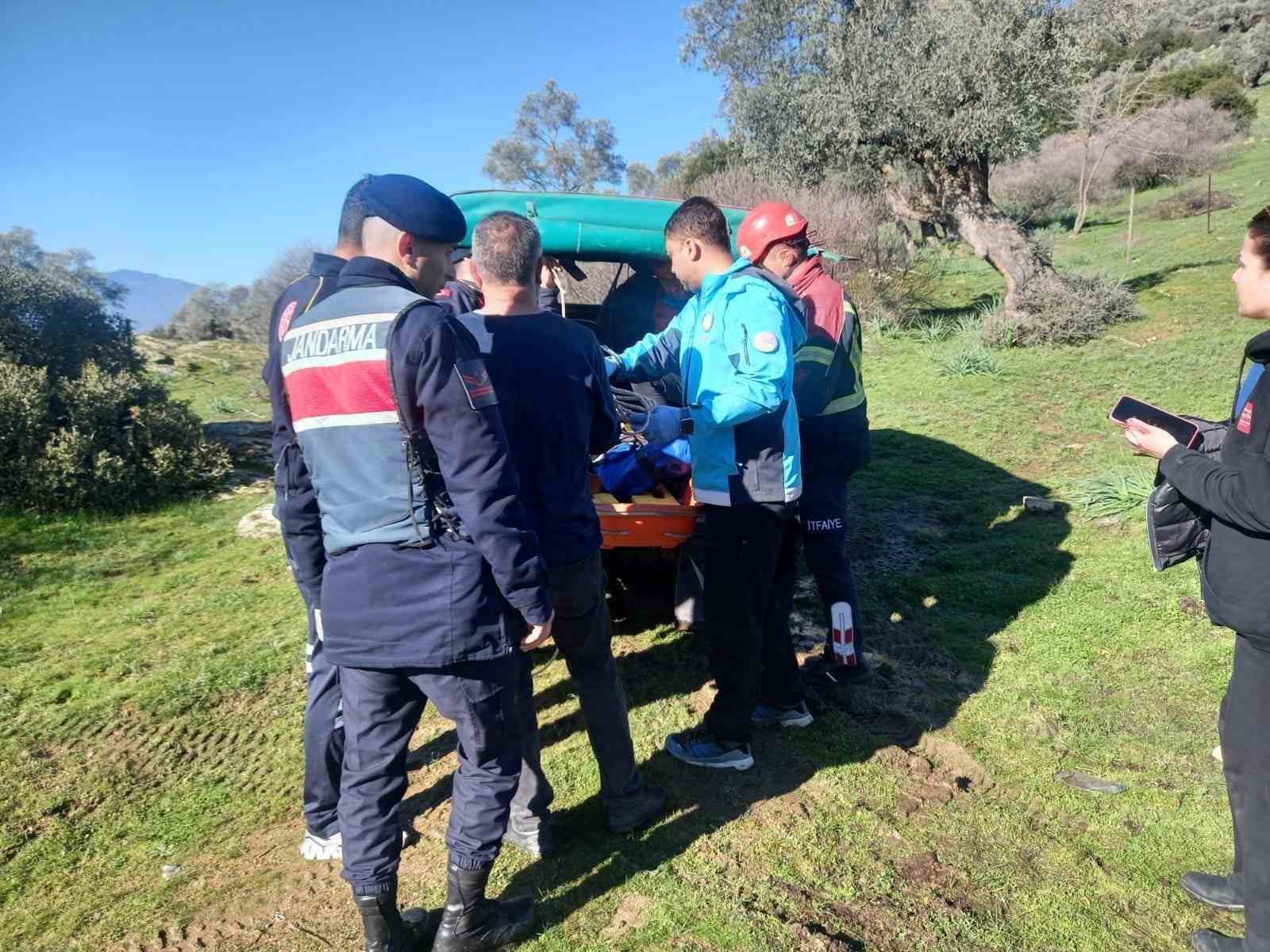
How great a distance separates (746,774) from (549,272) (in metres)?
2.83

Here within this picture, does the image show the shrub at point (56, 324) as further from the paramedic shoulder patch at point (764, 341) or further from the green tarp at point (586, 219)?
the paramedic shoulder patch at point (764, 341)

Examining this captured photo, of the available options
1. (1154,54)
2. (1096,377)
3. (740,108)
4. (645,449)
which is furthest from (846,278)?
(1154,54)

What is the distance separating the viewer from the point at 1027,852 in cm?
274

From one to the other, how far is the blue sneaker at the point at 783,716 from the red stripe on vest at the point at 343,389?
229 centimetres

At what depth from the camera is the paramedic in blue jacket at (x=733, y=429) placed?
275cm

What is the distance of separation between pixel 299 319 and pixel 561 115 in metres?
45.2

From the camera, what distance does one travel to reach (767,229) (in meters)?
3.20

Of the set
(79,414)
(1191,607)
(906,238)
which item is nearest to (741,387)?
(1191,607)

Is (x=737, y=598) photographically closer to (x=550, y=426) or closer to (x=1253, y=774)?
(x=550, y=426)

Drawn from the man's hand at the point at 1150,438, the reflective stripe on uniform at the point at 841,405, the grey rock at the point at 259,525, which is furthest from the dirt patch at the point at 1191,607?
the grey rock at the point at 259,525

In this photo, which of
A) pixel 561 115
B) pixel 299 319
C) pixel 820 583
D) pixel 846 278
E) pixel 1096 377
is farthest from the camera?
pixel 561 115

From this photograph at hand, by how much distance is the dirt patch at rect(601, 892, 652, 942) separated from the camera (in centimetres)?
246

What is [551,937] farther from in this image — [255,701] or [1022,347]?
[1022,347]

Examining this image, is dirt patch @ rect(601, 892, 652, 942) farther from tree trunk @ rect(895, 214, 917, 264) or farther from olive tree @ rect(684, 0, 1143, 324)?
tree trunk @ rect(895, 214, 917, 264)
